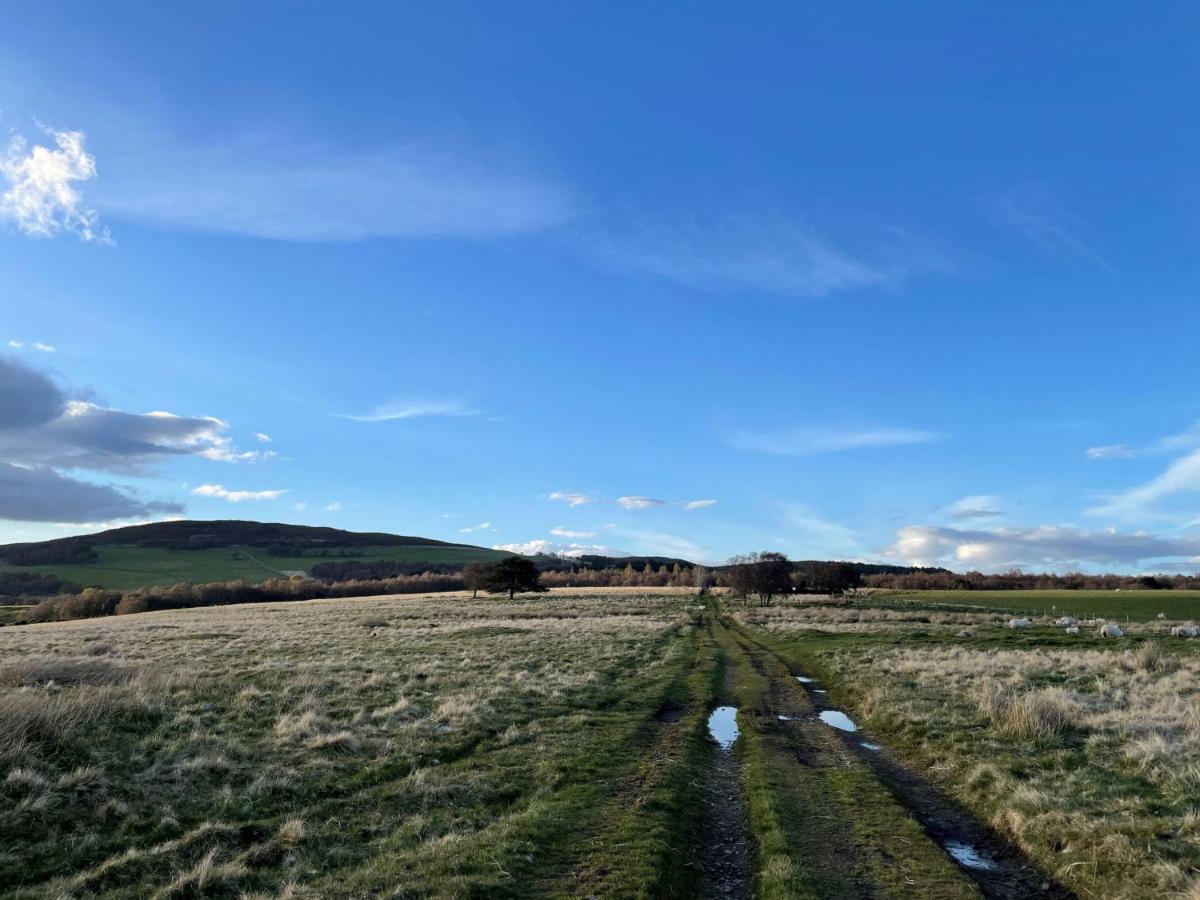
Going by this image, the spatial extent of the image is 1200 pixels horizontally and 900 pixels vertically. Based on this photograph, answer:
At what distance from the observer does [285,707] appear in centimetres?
1789

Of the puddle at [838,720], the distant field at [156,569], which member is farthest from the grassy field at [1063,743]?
the distant field at [156,569]

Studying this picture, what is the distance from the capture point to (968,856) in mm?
9906

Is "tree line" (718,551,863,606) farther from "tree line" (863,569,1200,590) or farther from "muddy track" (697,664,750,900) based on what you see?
"muddy track" (697,664,750,900)

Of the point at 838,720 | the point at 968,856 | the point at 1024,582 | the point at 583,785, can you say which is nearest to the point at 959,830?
the point at 968,856

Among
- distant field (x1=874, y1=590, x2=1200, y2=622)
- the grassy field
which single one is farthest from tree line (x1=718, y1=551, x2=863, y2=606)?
the grassy field

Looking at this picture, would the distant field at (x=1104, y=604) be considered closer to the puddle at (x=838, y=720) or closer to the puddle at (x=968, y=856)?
the puddle at (x=838, y=720)

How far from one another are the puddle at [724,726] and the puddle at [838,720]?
8.35ft

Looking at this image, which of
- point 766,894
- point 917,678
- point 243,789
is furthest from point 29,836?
point 917,678

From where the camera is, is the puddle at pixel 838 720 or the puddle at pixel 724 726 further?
the puddle at pixel 838 720

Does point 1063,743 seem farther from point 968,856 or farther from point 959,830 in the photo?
point 968,856

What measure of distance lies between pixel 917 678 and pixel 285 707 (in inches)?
798

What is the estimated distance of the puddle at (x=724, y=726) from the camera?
55.6 feet

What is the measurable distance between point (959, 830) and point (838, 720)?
8.96 meters

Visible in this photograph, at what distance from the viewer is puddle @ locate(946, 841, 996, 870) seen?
9.59 m
